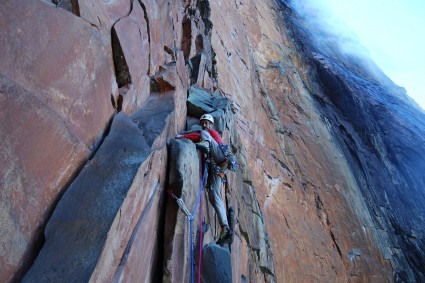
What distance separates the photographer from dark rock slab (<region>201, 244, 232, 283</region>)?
16.1 feet

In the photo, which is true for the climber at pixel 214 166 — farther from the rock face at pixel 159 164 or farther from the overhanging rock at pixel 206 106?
the overhanging rock at pixel 206 106

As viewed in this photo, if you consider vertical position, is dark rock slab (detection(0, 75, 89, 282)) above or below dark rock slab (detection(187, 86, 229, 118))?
above

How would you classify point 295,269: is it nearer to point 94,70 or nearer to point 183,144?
point 183,144

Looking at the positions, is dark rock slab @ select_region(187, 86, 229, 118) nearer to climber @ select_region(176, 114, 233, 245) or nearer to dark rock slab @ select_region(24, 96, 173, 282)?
climber @ select_region(176, 114, 233, 245)

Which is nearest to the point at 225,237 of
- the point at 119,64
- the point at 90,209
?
the point at 90,209

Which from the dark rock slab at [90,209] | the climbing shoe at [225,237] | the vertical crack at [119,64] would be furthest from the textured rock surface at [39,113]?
the climbing shoe at [225,237]

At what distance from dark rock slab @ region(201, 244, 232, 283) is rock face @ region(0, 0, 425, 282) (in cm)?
2

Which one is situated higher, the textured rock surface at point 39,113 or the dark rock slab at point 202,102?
the textured rock surface at point 39,113

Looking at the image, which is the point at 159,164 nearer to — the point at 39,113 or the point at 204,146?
the point at 204,146

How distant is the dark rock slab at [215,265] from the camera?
16.1 feet

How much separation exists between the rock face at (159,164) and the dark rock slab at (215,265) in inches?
0.9

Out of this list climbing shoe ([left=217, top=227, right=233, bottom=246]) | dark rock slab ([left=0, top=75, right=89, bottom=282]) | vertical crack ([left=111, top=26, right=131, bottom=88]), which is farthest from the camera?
climbing shoe ([left=217, top=227, right=233, bottom=246])

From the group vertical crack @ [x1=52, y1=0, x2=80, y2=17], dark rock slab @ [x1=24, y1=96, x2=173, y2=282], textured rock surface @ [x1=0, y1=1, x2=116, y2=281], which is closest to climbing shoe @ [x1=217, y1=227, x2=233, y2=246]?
dark rock slab @ [x1=24, y1=96, x2=173, y2=282]

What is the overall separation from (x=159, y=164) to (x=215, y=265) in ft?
5.72
